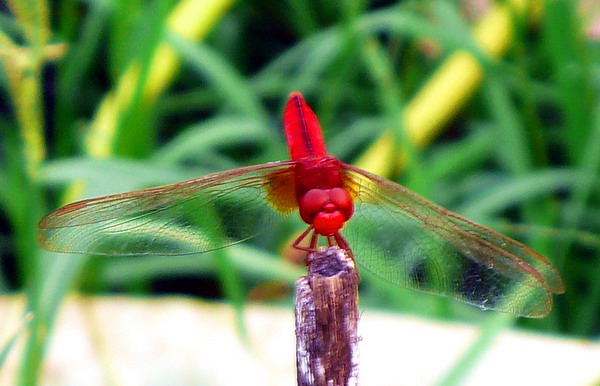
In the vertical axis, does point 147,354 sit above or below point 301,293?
above

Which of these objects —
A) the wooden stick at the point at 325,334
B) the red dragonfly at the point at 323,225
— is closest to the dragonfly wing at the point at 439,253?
the red dragonfly at the point at 323,225

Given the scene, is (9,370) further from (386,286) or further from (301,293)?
(301,293)

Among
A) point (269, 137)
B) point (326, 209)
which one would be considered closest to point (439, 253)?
point (326, 209)

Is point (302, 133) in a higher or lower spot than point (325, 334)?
higher

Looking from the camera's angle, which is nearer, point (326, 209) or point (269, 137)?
point (326, 209)

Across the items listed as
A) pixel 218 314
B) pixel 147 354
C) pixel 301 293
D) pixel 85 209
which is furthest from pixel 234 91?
pixel 301 293

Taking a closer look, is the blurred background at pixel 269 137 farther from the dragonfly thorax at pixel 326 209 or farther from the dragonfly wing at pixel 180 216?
the dragonfly thorax at pixel 326 209

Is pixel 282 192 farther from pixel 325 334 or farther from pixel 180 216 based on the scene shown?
pixel 325 334

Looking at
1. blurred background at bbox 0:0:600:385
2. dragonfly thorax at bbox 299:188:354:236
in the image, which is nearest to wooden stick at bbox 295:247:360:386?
dragonfly thorax at bbox 299:188:354:236

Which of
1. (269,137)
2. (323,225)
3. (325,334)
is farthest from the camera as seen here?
(269,137)
